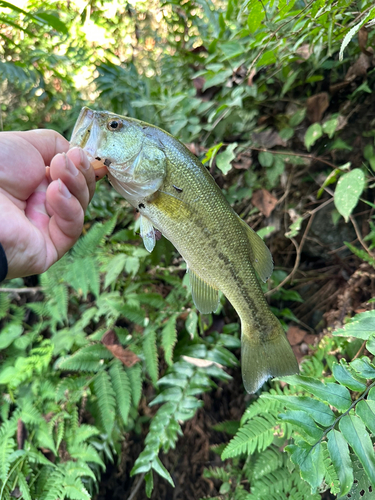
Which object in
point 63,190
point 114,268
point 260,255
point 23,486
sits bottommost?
point 23,486

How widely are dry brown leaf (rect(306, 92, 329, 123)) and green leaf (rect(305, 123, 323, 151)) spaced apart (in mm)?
175

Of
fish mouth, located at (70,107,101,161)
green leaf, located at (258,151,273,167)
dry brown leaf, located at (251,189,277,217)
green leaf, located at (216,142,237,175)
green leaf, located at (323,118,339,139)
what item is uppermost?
fish mouth, located at (70,107,101,161)

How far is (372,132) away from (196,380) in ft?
6.78

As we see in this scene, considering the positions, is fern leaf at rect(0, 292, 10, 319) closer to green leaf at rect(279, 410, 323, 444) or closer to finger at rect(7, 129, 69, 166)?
finger at rect(7, 129, 69, 166)

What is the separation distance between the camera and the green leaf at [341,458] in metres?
0.94

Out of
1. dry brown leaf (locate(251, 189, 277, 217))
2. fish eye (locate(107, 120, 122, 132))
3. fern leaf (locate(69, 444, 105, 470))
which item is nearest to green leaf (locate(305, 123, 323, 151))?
dry brown leaf (locate(251, 189, 277, 217))

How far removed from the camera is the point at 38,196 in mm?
1562

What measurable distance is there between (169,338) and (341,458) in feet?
4.50

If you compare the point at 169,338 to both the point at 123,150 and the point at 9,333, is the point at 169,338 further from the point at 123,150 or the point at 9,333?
the point at 9,333

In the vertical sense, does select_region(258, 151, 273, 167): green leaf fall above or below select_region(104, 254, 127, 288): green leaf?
above

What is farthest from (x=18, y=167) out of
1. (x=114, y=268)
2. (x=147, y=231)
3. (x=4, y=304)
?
(x=4, y=304)

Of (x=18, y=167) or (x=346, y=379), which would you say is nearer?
(x=346, y=379)

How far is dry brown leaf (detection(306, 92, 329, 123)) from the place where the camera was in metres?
2.31

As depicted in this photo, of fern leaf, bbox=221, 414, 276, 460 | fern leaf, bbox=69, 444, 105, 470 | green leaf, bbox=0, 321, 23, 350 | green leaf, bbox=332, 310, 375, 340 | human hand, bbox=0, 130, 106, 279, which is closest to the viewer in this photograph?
green leaf, bbox=332, 310, 375, 340
